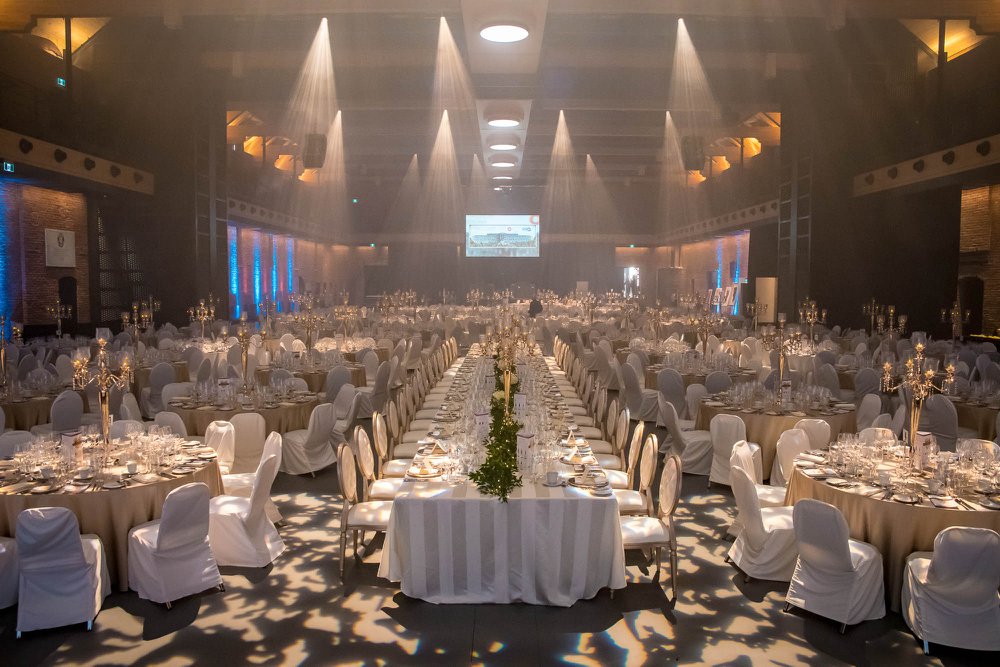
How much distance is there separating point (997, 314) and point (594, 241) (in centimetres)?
1763

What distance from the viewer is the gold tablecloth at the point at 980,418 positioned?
695 cm

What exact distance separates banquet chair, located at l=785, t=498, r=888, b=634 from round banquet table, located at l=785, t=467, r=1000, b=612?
0.32 feet

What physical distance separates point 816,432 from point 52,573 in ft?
16.9

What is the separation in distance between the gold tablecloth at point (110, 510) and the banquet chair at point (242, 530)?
0.43 meters

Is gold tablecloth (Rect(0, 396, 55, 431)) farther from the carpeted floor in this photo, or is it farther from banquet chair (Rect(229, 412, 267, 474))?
the carpeted floor

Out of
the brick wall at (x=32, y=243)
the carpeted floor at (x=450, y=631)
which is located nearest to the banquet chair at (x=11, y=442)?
the carpeted floor at (x=450, y=631)

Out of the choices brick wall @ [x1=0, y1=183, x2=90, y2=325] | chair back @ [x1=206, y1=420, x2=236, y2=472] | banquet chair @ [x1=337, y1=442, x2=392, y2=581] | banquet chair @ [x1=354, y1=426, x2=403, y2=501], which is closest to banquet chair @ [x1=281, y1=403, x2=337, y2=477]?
chair back @ [x1=206, y1=420, x2=236, y2=472]

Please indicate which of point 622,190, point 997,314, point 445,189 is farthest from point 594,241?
point 997,314

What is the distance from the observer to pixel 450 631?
13.0 feet

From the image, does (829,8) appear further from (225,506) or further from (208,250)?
(208,250)

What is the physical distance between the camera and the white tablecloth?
13.5 ft

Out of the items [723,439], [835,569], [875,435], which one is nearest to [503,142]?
[723,439]

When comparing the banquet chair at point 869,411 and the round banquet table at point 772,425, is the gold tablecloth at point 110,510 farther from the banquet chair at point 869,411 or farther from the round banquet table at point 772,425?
the banquet chair at point 869,411

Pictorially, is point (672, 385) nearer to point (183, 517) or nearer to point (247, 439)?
point (247, 439)
